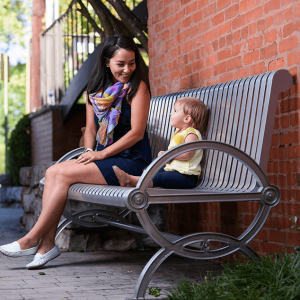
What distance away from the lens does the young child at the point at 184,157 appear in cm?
319

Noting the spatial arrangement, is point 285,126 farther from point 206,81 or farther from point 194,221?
point 194,221

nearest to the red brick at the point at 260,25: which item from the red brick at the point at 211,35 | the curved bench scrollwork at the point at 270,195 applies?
the red brick at the point at 211,35

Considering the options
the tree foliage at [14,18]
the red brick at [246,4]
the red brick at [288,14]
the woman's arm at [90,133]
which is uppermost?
the tree foliage at [14,18]

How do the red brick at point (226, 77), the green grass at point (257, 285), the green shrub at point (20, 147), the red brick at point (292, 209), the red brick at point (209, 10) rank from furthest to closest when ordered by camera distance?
the green shrub at point (20, 147) → the red brick at point (209, 10) → the red brick at point (226, 77) → the red brick at point (292, 209) → the green grass at point (257, 285)

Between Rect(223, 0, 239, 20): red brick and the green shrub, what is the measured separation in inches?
324

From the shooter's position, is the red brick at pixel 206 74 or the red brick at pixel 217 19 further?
the red brick at pixel 206 74

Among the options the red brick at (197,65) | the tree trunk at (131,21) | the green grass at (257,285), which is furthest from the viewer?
the tree trunk at (131,21)

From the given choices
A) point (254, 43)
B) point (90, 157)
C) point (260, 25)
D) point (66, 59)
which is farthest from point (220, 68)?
point (66, 59)

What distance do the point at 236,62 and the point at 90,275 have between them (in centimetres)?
181

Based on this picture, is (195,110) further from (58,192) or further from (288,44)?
Result: (58,192)

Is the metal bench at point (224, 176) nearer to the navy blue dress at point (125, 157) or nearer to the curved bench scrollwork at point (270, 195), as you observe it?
the curved bench scrollwork at point (270, 195)

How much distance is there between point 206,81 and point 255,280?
1.99 m

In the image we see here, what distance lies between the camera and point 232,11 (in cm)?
380

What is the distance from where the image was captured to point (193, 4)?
440 centimetres
